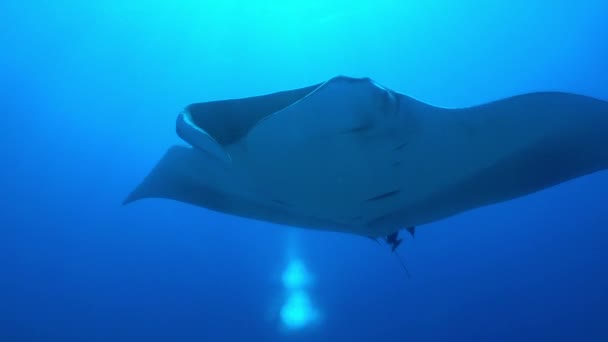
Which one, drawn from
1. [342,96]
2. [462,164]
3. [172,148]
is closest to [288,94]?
[342,96]

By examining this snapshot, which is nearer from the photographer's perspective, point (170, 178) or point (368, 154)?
point (368, 154)

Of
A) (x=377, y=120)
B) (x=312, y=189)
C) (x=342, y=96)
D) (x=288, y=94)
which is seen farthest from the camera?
(x=312, y=189)

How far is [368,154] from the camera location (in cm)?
253

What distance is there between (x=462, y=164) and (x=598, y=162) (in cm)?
102

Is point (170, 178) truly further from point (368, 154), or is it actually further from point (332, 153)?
point (368, 154)

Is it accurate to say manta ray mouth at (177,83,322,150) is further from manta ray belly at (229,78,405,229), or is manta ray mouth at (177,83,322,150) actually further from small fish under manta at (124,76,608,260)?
manta ray belly at (229,78,405,229)

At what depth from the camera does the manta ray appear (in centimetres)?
222

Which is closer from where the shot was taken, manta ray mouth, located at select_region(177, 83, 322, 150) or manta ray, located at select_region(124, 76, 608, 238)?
manta ray, located at select_region(124, 76, 608, 238)

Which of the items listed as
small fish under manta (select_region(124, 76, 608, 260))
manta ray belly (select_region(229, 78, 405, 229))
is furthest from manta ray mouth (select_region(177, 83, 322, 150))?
manta ray belly (select_region(229, 78, 405, 229))

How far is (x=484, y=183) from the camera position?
10.7 feet

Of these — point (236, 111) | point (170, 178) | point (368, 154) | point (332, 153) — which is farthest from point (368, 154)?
point (170, 178)

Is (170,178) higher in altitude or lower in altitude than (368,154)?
higher

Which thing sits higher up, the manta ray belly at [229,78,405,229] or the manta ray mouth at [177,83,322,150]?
the manta ray mouth at [177,83,322,150]

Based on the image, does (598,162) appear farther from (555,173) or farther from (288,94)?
(288,94)
